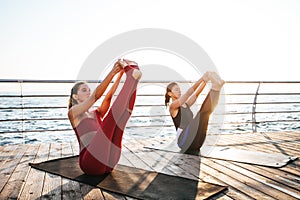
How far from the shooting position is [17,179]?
210cm

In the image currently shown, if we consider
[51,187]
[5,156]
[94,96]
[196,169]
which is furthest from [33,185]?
[196,169]

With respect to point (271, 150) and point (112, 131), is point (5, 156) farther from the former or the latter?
point (271, 150)

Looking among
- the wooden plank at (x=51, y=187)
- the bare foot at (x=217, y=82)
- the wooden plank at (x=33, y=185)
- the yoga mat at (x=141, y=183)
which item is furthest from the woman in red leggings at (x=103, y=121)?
the bare foot at (x=217, y=82)

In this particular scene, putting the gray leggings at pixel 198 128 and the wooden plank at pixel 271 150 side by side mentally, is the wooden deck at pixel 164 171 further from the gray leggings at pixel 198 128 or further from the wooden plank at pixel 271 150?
the gray leggings at pixel 198 128

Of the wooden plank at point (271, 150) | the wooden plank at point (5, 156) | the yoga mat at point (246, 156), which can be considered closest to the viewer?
the wooden plank at point (5, 156)

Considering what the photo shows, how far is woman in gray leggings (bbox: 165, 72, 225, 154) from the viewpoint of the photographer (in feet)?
8.36

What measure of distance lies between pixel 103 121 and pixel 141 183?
0.55 meters

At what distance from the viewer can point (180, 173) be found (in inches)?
87.7

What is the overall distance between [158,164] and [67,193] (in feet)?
3.28

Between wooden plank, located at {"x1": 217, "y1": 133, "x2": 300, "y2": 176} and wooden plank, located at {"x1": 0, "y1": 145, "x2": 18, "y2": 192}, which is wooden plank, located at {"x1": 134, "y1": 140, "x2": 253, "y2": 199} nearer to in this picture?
wooden plank, located at {"x1": 217, "y1": 133, "x2": 300, "y2": 176}

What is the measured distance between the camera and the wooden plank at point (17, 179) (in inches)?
70.0

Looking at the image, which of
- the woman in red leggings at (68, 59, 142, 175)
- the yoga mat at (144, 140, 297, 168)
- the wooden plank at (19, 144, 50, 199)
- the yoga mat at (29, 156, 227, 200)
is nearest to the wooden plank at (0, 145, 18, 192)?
the wooden plank at (19, 144, 50, 199)

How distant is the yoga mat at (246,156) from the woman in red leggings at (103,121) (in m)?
1.18

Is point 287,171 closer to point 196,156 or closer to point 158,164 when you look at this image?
point 196,156
